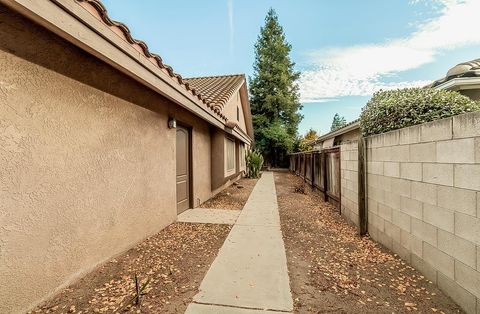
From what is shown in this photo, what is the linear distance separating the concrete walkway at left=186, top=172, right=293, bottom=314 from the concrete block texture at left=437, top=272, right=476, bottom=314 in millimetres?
1577

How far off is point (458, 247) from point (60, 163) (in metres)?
4.16

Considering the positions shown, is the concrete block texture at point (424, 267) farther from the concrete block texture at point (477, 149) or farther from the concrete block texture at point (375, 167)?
the concrete block texture at point (375, 167)

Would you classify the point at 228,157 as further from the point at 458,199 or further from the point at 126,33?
the point at 458,199

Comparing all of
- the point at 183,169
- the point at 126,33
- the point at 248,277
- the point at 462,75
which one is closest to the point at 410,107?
the point at 248,277

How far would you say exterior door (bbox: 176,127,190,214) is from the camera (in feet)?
20.7

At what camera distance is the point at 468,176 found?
90.0 inches

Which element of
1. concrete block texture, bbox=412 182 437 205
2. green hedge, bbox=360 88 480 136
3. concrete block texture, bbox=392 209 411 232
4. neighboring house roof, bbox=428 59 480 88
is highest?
neighboring house roof, bbox=428 59 480 88

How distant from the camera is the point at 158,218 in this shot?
4.88 m

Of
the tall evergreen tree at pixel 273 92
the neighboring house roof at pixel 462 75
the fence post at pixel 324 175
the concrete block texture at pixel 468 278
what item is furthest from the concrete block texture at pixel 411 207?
the tall evergreen tree at pixel 273 92

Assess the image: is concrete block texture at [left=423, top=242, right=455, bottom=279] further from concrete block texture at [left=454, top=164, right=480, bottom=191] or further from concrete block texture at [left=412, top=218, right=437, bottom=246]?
concrete block texture at [left=454, top=164, right=480, bottom=191]

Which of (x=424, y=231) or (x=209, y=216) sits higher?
(x=424, y=231)

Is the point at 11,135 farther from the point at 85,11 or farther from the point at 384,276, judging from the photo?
the point at 384,276

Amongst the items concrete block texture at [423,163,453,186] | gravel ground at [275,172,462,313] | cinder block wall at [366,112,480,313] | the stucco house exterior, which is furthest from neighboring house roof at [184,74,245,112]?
concrete block texture at [423,163,453,186]

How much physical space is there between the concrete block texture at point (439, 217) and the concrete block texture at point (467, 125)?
80cm
